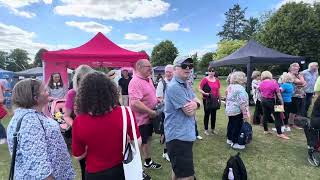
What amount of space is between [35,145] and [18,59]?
310 ft

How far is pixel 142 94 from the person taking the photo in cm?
443

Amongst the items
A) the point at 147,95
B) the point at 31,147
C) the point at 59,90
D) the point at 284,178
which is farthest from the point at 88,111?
the point at 59,90

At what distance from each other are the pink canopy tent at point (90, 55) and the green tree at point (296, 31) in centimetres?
2530

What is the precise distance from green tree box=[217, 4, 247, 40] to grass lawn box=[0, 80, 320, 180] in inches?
2715

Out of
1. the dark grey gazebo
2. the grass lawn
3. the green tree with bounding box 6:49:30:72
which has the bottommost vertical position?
the grass lawn

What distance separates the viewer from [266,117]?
7547 millimetres

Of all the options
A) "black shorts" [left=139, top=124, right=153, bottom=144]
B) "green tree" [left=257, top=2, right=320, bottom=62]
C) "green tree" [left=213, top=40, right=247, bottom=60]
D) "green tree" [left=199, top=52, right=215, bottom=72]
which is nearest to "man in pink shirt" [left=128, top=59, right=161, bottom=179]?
"black shorts" [left=139, top=124, right=153, bottom=144]

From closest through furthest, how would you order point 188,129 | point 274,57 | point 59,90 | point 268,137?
point 188,129, point 59,90, point 268,137, point 274,57

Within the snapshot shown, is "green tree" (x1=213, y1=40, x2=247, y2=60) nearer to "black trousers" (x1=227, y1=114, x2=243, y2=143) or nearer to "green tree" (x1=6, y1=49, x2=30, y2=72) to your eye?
"black trousers" (x1=227, y1=114, x2=243, y2=143)

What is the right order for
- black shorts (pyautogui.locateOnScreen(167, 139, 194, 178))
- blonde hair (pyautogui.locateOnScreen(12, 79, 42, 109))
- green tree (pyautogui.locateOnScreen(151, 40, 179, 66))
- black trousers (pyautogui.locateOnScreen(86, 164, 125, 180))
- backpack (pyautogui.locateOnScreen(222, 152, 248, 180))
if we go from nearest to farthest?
blonde hair (pyautogui.locateOnScreen(12, 79, 42, 109))
black trousers (pyautogui.locateOnScreen(86, 164, 125, 180))
black shorts (pyautogui.locateOnScreen(167, 139, 194, 178))
backpack (pyautogui.locateOnScreen(222, 152, 248, 180))
green tree (pyautogui.locateOnScreen(151, 40, 179, 66))

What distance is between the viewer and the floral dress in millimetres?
2061

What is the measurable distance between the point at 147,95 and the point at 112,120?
224 centimetres

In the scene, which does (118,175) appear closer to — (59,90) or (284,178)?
(284,178)

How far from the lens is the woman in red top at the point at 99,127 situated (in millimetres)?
2227
